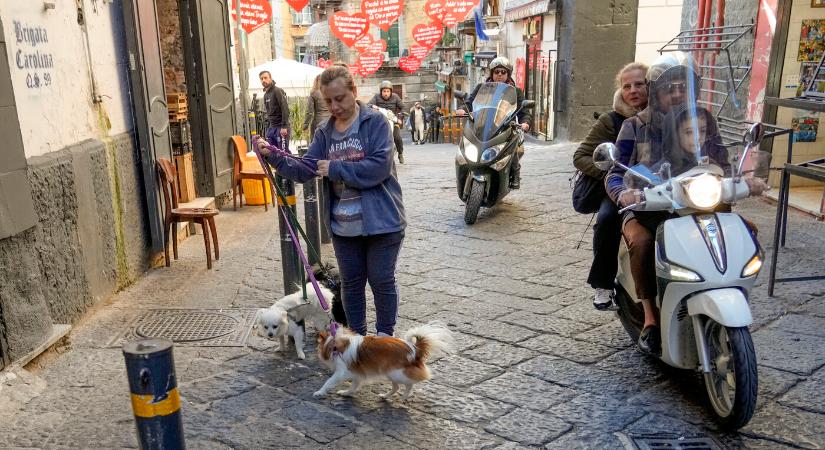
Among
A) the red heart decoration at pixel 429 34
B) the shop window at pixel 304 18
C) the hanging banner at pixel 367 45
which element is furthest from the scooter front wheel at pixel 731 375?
the shop window at pixel 304 18

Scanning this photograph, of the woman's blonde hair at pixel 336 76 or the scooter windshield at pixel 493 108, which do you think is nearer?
the woman's blonde hair at pixel 336 76

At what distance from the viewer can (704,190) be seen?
3.16 m

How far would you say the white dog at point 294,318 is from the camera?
13.2ft

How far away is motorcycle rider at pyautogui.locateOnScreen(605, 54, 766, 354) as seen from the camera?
11.4 ft

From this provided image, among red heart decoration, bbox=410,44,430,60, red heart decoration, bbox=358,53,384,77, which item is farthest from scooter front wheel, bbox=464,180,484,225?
red heart decoration, bbox=410,44,430,60

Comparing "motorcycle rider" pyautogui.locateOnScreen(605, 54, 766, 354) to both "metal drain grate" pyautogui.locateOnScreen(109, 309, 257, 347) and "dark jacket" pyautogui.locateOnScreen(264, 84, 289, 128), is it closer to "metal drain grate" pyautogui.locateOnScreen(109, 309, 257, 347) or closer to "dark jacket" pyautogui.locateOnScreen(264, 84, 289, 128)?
"metal drain grate" pyautogui.locateOnScreen(109, 309, 257, 347)

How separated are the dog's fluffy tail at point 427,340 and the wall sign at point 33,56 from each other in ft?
9.90

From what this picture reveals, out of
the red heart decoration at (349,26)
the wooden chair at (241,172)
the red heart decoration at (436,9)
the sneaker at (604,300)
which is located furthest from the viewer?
A: the red heart decoration at (349,26)

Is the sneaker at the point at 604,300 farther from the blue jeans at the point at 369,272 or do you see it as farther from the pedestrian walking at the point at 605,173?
the blue jeans at the point at 369,272

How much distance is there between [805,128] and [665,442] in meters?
6.42

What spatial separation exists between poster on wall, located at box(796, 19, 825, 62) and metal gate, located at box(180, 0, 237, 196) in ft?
22.7

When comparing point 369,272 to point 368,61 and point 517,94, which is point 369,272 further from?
point 368,61

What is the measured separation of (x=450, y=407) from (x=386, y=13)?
15.6 m

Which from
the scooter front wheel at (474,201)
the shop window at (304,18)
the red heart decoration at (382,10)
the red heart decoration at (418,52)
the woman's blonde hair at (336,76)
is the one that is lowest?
the scooter front wheel at (474,201)
